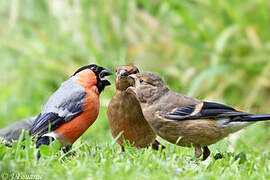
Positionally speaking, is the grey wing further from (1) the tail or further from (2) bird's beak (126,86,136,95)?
(1) the tail

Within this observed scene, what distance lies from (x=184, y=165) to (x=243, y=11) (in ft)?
15.3

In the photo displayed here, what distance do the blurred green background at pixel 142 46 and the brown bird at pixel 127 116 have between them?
2.17 m

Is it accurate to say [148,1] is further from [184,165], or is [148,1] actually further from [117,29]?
[184,165]

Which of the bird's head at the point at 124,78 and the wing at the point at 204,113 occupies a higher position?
the bird's head at the point at 124,78

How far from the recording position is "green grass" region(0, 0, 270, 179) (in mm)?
7160

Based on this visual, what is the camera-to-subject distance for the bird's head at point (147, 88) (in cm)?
394

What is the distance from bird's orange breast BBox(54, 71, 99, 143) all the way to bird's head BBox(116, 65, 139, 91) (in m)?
0.23

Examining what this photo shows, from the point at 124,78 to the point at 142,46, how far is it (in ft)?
13.3

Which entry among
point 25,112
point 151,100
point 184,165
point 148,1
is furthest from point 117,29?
point 184,165

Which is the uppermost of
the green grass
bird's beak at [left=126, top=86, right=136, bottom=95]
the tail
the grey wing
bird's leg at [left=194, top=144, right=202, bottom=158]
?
the green grass

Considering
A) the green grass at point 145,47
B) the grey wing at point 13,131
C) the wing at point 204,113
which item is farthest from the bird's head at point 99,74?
the green grass at point 145,47

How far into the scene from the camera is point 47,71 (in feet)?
27.9

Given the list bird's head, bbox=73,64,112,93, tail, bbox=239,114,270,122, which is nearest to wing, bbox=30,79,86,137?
bird's head, bbox=73,64,112,93

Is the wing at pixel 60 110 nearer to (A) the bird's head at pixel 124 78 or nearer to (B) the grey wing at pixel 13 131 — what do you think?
(A) the bird's head at pixel 124 78
